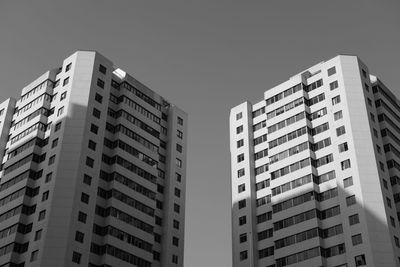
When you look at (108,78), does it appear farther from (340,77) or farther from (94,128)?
(340,77)

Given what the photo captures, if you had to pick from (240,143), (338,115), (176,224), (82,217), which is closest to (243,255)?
(176,224)

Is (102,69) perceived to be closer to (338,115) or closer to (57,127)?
(57,127)

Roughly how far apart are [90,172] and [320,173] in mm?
39249

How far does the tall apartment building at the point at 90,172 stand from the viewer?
3590 inches

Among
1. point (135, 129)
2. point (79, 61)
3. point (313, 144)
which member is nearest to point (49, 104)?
point (79, 61)

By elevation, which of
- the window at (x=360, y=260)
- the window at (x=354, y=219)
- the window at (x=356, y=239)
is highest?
the window at (x=354, y=219)

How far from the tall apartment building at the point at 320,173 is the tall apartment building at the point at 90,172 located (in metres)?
13.9

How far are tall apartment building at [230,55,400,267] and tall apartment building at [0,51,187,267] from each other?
549 inches

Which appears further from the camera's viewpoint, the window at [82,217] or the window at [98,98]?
the window at [98,98]

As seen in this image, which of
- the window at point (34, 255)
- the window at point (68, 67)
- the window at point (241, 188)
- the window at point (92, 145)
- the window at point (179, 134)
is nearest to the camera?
the window at point (34, 255)

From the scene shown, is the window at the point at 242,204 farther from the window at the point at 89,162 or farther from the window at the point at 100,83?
the window at the point at 100,83

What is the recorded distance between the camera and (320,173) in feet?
331

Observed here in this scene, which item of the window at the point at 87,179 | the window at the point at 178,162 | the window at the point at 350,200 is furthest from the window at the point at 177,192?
the window at the point at 350,200

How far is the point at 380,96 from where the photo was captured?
355 feet
